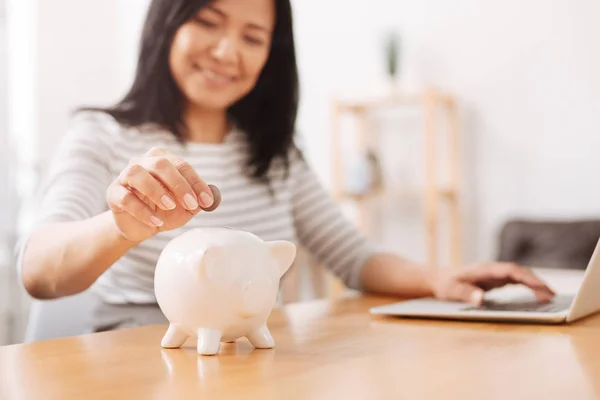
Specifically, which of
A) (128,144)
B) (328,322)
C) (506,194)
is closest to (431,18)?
(506,194)

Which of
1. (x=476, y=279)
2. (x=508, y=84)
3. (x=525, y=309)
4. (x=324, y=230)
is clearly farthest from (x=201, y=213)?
(x=508, y=84)

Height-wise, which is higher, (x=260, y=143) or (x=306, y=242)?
(x=260, y=143)

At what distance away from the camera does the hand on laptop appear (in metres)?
1.03

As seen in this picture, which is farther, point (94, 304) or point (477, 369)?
point (94, 304)

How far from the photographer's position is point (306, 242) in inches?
57.4

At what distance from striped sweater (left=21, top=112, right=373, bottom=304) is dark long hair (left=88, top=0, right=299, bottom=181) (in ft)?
0.08

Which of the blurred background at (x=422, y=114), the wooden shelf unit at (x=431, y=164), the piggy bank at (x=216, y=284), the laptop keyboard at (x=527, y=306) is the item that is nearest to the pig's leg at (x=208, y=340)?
the piggy bank at (x=216, y=284)

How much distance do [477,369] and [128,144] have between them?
0.83 meters

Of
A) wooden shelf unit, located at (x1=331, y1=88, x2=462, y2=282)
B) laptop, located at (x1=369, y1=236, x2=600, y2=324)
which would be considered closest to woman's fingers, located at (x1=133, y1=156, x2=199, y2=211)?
laptop, located at (x1=369, y1=236, x2=600, y2=324)

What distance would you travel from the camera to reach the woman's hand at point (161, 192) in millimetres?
607

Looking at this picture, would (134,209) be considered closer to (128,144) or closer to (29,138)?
(128,144)

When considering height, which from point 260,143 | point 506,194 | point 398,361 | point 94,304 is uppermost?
point 260,143

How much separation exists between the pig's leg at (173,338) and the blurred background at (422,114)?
1778 millimetres

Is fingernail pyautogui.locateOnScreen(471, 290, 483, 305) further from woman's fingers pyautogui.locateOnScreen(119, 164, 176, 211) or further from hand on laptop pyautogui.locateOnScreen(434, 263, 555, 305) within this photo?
woman's fingers pyautogui.locateOnScreen(119, 164, 176, 211)
